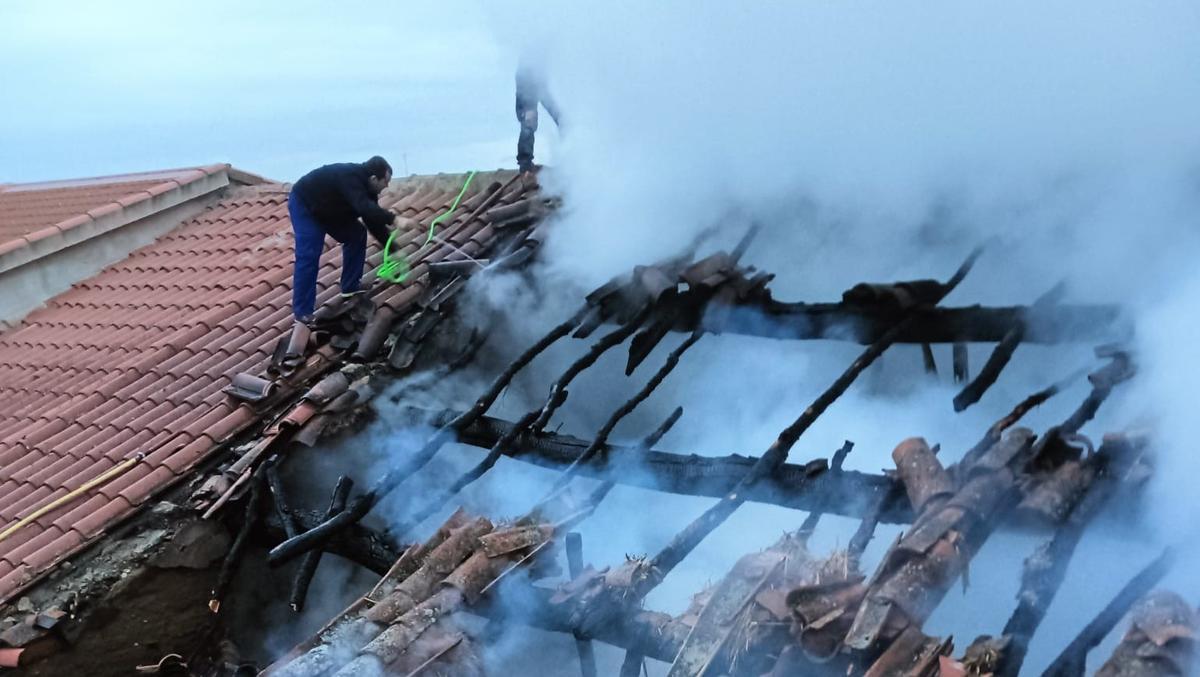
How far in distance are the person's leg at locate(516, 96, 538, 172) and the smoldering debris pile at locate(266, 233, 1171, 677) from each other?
2.81m

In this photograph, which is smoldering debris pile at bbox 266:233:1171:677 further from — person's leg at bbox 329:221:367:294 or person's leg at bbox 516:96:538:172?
person's leg at bbox 516:96:538:172

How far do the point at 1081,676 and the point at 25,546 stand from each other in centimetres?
537

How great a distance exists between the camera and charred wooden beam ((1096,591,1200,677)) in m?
2.76

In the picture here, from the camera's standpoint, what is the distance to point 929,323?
191 inches

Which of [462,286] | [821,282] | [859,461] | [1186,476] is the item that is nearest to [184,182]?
[462,286]

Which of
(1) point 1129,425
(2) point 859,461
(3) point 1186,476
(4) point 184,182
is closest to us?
(3) point 1186,476

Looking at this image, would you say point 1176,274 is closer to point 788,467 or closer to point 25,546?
point 788,467

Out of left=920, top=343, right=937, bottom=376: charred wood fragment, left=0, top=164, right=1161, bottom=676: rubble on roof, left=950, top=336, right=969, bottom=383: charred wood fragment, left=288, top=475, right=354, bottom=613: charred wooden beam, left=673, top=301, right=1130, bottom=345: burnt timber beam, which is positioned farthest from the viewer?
left=288, top=475, right=354, bottom=613: charred wooden beam

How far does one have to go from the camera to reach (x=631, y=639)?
154 inches

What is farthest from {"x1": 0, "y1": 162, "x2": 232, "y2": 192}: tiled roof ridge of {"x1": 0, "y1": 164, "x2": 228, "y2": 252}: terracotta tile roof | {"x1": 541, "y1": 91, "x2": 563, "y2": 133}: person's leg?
{"x1": 541, "y1": 91, "x2": 563, "y2": 133}: person's leg

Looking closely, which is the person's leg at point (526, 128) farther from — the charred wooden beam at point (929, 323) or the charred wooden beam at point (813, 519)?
the charred wooden beam at point (813, 519)

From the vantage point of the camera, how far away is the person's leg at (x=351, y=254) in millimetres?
7453

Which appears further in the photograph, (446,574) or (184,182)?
(184,182)

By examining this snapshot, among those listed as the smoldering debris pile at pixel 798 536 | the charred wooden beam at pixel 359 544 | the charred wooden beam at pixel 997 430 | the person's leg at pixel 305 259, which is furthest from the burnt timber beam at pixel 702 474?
the person's leg at pixel 305 259
